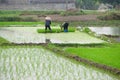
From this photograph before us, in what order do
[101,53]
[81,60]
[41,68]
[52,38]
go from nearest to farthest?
[41,68] < [81,60] < [101,53] < [52,38]

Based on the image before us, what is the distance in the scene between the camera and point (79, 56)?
15344 millimetres

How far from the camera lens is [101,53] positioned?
626 inches

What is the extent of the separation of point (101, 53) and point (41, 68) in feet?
12.0

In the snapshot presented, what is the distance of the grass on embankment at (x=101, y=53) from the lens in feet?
46.3

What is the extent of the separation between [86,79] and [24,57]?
4.29m

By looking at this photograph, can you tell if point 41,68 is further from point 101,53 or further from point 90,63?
point 101,53

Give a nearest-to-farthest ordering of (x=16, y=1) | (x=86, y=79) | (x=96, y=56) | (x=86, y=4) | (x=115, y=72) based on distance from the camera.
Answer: (x=86, y=79) → (x=115, y=72) → (x=96, y=56) → (x=16, y=1) → (x=86, y=4)

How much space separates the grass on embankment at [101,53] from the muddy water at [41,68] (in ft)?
2.71

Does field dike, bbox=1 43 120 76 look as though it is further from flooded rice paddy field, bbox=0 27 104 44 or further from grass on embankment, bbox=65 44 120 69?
flooded rice paddy field, bbox=0 27 104 44

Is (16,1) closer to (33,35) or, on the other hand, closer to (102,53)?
(33,35)

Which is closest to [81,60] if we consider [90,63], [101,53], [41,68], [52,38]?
[90,63]

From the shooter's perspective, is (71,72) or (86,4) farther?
(86,4)

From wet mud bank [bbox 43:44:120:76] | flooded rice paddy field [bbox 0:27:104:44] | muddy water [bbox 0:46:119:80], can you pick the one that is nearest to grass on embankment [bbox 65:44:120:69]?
wet mud bank [bbox 43:44:120:76]

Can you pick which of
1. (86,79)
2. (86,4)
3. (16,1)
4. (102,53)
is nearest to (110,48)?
(102,53)
